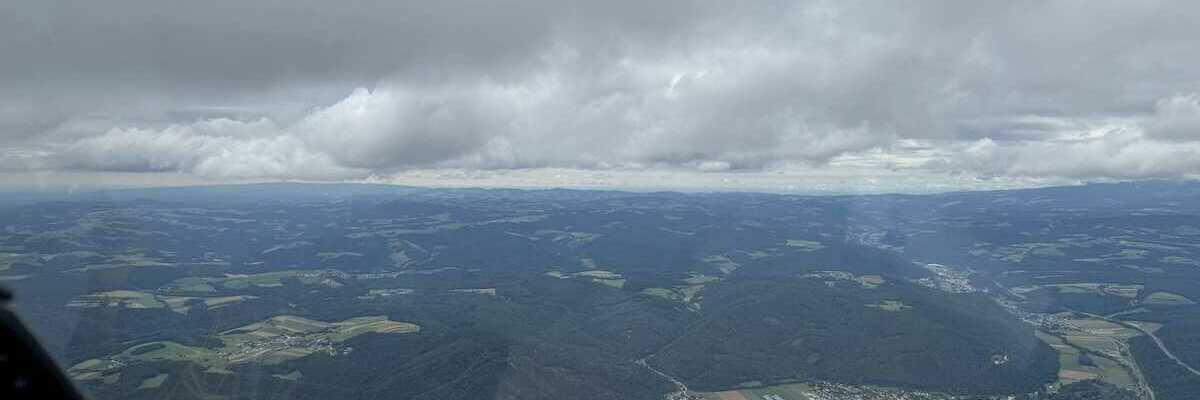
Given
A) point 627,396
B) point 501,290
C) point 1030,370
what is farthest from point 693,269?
point 627,396

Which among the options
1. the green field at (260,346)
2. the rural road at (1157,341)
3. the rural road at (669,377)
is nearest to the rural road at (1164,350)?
the rural road at (1157,341)

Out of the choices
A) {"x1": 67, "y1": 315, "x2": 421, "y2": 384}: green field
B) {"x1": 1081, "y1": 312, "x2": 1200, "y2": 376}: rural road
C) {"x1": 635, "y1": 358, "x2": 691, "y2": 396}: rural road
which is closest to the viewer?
{"x1": 67, "y1": 315, "x2": 421, "y2": 384}: green field

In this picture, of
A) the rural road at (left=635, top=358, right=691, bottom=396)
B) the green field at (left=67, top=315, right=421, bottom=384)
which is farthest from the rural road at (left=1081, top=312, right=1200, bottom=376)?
the green field at (left=67, top=315, right=421, bottom=384)

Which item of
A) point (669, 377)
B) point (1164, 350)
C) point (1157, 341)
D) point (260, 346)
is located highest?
point (260, 346)

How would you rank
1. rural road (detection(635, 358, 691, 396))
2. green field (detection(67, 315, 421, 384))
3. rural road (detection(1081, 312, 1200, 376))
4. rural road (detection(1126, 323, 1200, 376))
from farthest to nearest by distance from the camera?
rural road (detection(1081, 312, 1200, 376)) < rural road (detection(1126, 323, 1200, 376)) < rural road (detection(635, 358, 691, 396)) < green field (detection(67, 315, 421, 384))

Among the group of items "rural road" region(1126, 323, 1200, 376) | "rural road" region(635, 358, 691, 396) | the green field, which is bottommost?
"rural road" region(1126, 323, 1200, 376)

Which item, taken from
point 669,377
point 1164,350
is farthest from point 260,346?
point 1164,350

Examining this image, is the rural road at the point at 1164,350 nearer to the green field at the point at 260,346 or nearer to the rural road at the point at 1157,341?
the rural road at the point at 1157,341

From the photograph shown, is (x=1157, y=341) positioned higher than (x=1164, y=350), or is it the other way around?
(x=1157, y=341)

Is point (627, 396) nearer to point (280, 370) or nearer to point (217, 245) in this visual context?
point (280, 370)

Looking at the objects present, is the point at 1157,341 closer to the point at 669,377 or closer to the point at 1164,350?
the point at 1164,350

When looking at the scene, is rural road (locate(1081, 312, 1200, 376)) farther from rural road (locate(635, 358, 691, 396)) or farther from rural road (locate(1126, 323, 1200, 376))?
rural road (locate(635, 358, 691, 396))

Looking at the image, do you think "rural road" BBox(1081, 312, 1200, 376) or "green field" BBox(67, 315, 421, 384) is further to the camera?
"rural road" BBox(1081, 312, 1200, 376)
